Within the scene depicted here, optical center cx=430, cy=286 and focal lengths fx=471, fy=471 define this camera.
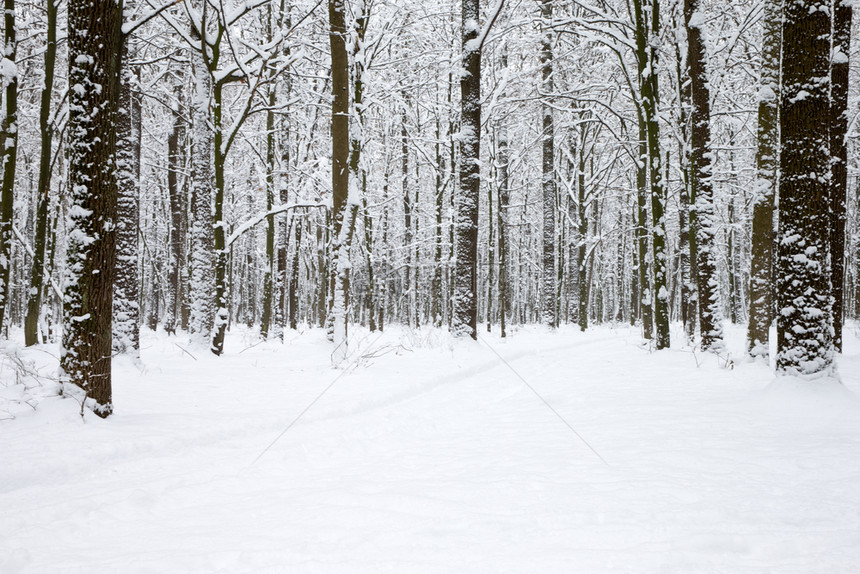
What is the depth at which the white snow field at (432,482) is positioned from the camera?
1.87 meters

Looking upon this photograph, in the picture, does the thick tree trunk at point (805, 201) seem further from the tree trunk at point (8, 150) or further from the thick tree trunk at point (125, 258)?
the tree trunk at point (8, 150)

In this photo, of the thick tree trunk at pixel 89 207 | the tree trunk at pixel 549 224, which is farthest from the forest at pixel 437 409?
the tree trunk at pixel 549 224

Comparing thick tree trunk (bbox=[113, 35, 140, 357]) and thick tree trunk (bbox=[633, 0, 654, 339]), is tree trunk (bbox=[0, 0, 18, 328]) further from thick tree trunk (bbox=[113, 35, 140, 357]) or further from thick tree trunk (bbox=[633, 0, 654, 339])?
thick tree trunk (bbox=[633, 0, 654, 339])

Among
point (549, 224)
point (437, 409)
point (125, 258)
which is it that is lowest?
point (437, 409)

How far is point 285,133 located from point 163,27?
160 inches

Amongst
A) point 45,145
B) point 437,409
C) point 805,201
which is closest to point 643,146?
point 805,201

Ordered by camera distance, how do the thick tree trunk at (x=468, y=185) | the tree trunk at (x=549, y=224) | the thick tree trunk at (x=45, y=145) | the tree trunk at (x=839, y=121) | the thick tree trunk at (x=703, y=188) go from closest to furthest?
the tree trunk at (x=839, y=121) → the thick tree trunk at (x=45, y=145) → the thick tree trunk at (x=703, y=188) → the thick tree trunk at (x=468, y=185) → the tree trunk at (x=549, y=224)

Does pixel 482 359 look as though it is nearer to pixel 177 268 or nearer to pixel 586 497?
pixel 586 497

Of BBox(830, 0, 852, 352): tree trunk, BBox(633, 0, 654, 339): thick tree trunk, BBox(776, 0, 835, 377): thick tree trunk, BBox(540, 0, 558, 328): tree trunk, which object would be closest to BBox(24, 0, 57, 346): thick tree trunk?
BBox(776, 0, 835, 377): thick tree trunk

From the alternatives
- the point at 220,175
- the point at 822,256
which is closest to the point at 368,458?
the point at 822,256

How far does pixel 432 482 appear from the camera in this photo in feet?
8.80

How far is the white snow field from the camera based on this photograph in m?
1.87

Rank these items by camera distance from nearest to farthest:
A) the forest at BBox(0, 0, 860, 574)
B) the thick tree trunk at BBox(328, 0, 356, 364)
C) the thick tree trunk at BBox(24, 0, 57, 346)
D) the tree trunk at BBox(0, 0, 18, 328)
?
the forest at BBox(0, 0, 860, 574), the thick tree trunk at BBox(328, 0, 356, 364), the tree trunk at BBox(0, 0, 18, 328), the thick tree trunk at BBox(24, 0, 57, 346)

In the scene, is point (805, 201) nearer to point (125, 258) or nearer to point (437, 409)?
point (437, 409)
